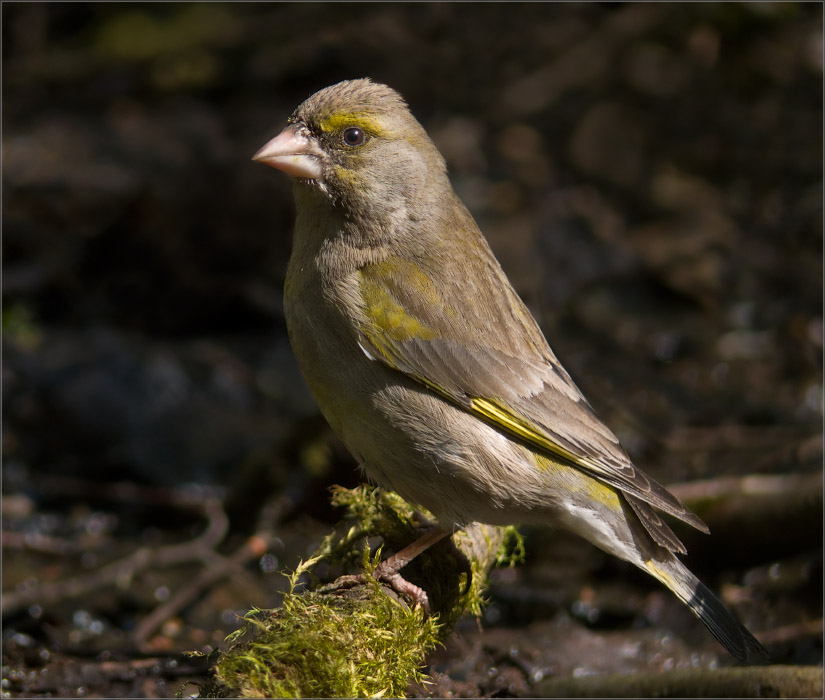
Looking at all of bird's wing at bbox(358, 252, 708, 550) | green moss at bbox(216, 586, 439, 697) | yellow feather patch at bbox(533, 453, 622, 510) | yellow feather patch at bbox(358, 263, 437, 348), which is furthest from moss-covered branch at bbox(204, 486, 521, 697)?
yellow feather patch at bbox(358, 263, 437, 348)

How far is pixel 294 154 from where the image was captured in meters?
4.67

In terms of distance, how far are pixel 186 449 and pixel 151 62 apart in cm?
529

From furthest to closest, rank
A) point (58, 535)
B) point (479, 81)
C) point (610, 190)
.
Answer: point (479, 81)
point (610, 190)
point (58, 535)

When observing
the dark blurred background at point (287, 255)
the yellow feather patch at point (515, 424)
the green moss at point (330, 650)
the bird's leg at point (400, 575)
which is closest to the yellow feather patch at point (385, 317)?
the yellow feather patch at point (515, 424)

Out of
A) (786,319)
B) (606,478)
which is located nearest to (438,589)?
(606,478)

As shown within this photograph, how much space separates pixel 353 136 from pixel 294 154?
0.29 meters

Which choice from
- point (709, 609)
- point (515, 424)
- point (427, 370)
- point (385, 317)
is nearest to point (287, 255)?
point (385, 317)

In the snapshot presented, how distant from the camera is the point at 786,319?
9.13m

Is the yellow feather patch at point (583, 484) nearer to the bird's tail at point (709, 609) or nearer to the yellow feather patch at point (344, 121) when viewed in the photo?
the bird's tail at point (709, 609)

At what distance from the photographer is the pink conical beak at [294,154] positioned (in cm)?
461

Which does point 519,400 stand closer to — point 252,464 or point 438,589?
point 438,589

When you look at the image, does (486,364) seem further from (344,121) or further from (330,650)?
(330,650)

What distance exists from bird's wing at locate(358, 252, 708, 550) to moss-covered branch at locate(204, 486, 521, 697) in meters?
0.65

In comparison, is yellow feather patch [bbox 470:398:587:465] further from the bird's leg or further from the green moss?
the green moss
